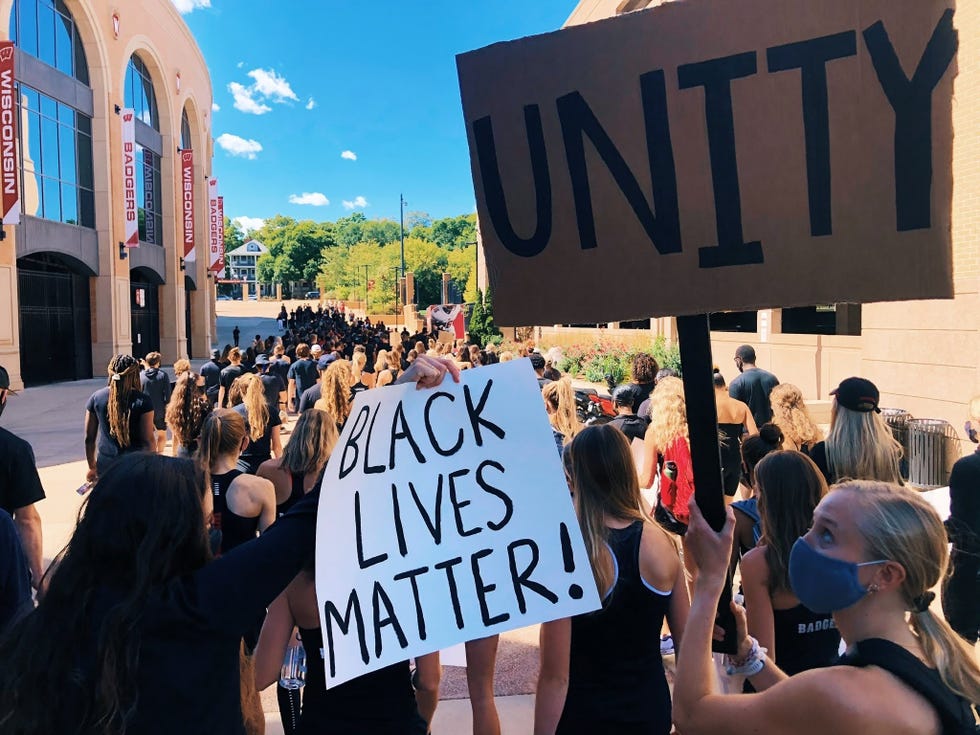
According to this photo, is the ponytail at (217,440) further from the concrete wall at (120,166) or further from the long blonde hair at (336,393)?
the concrete wall at (120,166)

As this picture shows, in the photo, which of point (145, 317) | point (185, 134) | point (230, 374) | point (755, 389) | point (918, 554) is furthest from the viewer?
point (185, 134)

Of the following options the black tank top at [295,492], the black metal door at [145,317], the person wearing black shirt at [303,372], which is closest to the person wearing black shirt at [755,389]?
the black tank top at [295,492]

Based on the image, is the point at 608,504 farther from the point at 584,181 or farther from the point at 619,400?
the point at 619,400

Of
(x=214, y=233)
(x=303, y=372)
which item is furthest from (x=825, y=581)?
(x=214, y=233)

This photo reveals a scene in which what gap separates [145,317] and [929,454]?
29.5 metres

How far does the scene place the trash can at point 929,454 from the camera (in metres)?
8.23

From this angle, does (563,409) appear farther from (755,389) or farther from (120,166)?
(120,166)

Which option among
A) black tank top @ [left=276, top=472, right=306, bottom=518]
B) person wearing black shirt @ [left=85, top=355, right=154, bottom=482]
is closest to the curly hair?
person wearing black shirt @ [left=85, top=355, right=154, bottom=482]

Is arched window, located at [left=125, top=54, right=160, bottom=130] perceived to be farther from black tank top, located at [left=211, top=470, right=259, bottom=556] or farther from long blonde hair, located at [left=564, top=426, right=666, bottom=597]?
long blonde hair, located at [left=564, top=426, right=666, bottom=597]

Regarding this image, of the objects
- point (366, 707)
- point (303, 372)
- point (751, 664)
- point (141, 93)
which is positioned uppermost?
point (141, 93)

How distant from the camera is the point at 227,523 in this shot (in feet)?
12.3

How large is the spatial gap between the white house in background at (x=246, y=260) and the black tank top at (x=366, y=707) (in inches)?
5513

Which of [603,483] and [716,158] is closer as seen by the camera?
[716,158]

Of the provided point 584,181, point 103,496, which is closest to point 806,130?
point 584,181
